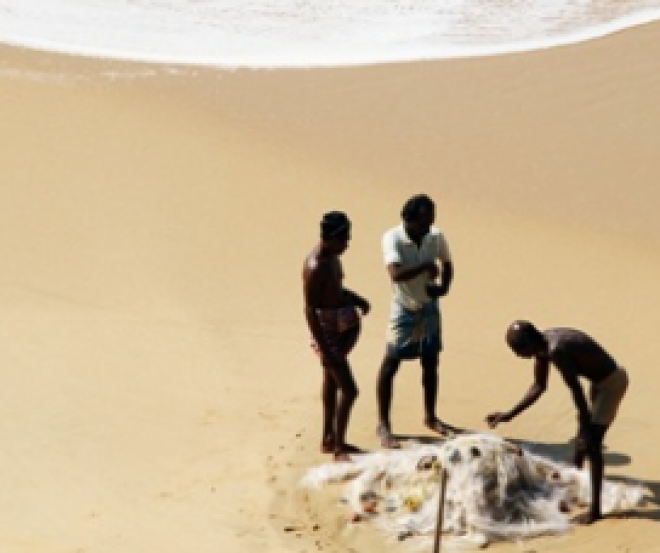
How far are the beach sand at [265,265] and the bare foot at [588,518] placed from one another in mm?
62

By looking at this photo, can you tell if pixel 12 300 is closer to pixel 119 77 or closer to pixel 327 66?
pixel 119 77

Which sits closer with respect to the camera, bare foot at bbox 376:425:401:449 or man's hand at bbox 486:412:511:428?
man's hand at bbox 486:412:511:428

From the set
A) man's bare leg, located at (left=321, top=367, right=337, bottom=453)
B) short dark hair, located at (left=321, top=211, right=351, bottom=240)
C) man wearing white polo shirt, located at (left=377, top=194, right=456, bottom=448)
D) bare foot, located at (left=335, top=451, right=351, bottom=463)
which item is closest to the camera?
short dark hair, located at (left=321, top=211, right=351, bottom=240)

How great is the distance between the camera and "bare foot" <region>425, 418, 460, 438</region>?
27.0ft

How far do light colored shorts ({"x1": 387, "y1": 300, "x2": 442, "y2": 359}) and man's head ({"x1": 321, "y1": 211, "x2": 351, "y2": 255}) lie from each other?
64 centimetres

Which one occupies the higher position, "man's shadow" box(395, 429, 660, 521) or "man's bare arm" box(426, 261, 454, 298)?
"man's bare arm" box(426, 261, 454, 298)

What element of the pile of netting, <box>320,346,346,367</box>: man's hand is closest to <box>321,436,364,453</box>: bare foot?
the pile of netting

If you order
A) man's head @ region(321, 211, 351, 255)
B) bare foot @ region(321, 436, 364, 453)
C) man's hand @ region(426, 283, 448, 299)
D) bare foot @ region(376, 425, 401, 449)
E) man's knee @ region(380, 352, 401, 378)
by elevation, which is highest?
man's head @ region(321, 211, 351, 255)

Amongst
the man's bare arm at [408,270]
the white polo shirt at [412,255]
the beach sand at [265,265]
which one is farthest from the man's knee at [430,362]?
the man's bare arm at [408,270]

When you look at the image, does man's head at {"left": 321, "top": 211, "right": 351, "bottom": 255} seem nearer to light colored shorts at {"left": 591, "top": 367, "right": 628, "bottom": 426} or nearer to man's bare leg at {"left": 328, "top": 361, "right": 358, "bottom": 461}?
man's bare leg at {"left": 328, "top": 361, "right": 358, "bottom": 461}

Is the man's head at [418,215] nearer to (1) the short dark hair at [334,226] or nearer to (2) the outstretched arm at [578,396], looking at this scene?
(1) the short dark hair at [334,226]

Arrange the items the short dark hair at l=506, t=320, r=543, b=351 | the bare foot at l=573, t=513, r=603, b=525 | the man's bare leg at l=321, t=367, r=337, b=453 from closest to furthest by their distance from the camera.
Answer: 1. the short dark hair at l=506, t=320, r=543, b=351
2. the bare foot at l=573, t=513, r=603, b=525
3. the man's bare leg at l=321, t=367, r=337, b=453

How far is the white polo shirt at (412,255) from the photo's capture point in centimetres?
769

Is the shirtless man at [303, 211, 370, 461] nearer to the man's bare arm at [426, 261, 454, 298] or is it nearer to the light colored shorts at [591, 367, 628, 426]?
the man's bare arm at [426, 261, 454, 298]
